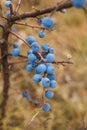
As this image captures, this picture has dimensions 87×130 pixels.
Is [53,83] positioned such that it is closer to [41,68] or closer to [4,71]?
[41,68]

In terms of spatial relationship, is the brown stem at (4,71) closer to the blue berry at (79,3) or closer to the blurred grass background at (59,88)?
the blurred grass background at (59,88)

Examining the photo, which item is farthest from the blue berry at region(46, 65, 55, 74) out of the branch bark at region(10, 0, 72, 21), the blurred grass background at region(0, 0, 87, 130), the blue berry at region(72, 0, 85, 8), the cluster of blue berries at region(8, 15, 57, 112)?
the blurred grass background at region(0, 0, 87, 130)

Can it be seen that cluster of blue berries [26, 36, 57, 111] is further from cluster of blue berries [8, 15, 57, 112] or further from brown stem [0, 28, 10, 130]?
brown stem [0, 28, 10, 130]

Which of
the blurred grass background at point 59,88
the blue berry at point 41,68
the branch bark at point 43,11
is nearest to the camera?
the branch bark at point 43,11

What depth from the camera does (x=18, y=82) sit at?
8.63ft

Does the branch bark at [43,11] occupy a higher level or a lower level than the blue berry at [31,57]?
higher

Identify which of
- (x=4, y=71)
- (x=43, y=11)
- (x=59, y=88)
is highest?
(x=43, y=11)

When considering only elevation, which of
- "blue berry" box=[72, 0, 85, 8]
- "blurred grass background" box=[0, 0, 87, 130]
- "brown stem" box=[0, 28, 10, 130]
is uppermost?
"blue berry" box=[72, 0, 85, 8]

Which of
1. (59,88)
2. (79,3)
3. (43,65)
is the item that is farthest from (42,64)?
A: (59,88)

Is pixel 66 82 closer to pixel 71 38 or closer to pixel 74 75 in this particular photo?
pixel 74 75

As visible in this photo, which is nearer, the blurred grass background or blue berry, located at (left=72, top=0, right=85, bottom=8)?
blue berry, located at (left=72, top=0, right=85, bottom=8)

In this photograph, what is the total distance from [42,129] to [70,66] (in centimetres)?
90

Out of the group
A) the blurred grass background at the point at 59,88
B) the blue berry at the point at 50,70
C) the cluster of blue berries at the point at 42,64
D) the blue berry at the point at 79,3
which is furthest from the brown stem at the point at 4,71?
the blue berry at the point at 79,3

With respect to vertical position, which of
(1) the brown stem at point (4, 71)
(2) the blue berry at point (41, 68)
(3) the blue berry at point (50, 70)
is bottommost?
(1) the brown stem at point (4, 71)
